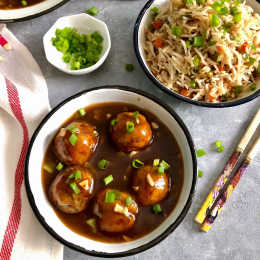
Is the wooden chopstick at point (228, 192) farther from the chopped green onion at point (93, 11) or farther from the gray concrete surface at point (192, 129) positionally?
the chopped green onion at point (93, 11)

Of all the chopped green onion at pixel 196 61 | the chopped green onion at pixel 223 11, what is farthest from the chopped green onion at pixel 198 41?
the chopped green onion at pixel 223 11

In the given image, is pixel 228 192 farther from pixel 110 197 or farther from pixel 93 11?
pixel 93 11

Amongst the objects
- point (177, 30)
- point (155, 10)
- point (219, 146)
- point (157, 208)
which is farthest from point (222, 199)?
point (155, 10)

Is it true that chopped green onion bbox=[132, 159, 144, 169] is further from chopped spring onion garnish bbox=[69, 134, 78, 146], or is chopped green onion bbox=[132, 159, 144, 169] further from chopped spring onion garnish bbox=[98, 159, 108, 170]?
chopped spring onion garnish bbox=[69, 134, 78, 146]

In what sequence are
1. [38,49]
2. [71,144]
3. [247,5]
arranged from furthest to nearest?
[38,49]
[247,5]
[71,144]

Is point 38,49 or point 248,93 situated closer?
point 248,93

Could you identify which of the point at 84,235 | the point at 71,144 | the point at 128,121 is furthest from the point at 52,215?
the point at 128,121

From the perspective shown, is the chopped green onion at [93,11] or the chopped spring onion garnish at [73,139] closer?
the chopped spring onion garnish at [73,139]

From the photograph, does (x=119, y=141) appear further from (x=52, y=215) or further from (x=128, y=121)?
(x=52, y=215)
